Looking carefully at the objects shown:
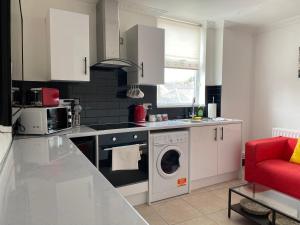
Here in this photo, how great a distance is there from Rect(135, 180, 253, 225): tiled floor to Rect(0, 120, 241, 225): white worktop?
4.51ft

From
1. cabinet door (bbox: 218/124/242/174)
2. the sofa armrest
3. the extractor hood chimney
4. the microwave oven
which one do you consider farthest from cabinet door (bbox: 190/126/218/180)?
the microwave oven

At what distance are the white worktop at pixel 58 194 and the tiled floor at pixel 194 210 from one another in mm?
1375

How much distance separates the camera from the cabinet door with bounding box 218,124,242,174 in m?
3.05

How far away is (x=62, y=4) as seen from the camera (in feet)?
8.40

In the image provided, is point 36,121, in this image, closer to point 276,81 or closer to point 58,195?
point 58,195

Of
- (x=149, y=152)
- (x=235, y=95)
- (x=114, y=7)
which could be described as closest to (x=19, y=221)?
(x=149, y=152)

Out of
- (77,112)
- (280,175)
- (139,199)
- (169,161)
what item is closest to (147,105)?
(169,161)

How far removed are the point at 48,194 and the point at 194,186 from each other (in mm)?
2450

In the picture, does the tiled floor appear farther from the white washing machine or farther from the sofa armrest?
the sofa armrest

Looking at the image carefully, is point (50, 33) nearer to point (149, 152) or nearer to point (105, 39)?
point (105, 39)

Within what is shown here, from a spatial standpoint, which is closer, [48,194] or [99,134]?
[48,194]

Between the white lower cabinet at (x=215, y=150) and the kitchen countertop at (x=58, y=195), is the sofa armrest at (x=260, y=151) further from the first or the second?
the kitchen countertop at (x=58, y=195)

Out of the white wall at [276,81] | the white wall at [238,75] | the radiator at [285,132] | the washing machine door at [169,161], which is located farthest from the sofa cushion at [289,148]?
the washing machine door at [169,161]

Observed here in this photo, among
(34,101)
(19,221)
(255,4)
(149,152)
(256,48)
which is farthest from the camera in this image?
(256,48)
